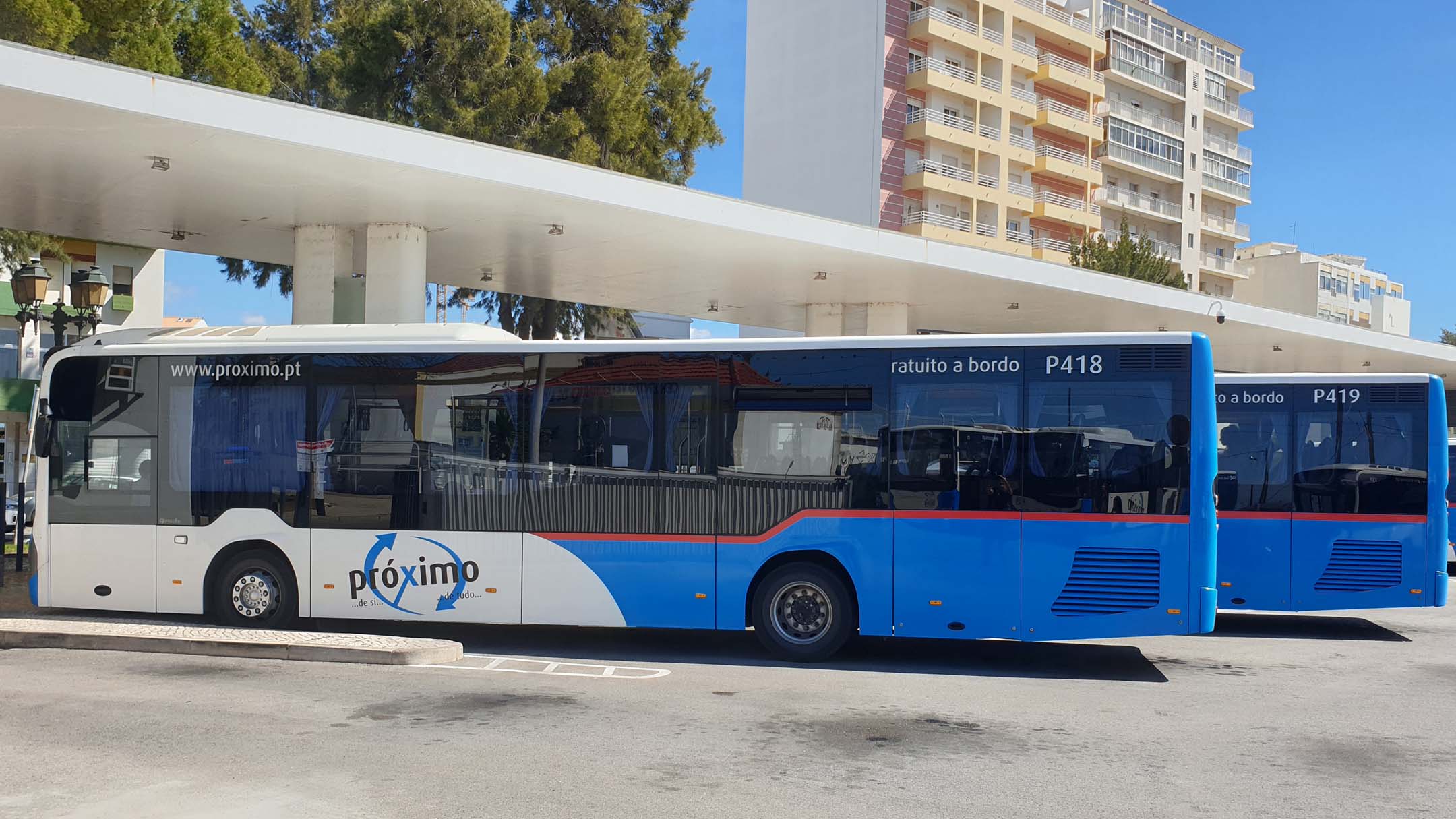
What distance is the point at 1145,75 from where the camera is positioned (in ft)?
221

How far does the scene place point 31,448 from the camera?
38.4ft

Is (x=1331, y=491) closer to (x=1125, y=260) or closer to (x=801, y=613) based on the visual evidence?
(x=801, y=613)

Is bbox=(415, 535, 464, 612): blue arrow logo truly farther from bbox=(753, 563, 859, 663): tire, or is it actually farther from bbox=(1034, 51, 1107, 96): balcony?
bbox=(1034, 51, 1107, 96): balcony

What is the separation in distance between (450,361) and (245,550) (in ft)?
9.26

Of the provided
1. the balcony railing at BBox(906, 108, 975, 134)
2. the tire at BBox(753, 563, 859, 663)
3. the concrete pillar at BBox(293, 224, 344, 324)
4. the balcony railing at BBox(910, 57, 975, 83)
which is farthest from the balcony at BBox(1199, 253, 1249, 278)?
the tire at BBox(753, 563, 859, 663)

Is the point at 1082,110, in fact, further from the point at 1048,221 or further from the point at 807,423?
the point at 807,423

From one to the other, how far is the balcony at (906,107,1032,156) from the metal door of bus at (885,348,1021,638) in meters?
46.5

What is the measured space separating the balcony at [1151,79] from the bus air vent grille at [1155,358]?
197 feet

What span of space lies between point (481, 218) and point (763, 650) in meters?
9.27

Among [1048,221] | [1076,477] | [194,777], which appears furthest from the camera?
[1048,221]

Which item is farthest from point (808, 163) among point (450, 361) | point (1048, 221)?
point (450, 361)

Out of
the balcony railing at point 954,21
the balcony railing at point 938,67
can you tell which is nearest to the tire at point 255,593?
the balcony railing at point 938,67

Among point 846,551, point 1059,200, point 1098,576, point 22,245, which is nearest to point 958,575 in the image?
point 846,551

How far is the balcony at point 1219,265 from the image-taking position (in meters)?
72.4
